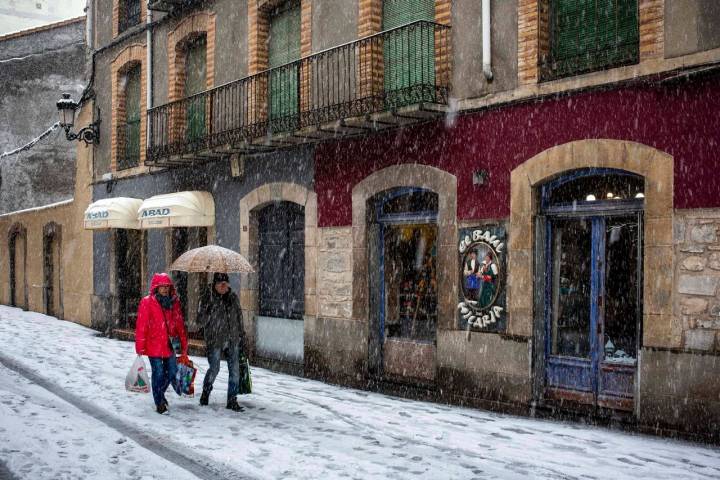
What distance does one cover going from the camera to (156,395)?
349 inches

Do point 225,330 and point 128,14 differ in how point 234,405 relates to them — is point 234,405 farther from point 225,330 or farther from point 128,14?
point 128,14

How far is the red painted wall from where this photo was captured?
7.64 m

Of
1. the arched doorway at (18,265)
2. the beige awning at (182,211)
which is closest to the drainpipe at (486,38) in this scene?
the beige awning at (182,211)

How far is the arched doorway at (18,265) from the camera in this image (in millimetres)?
26297

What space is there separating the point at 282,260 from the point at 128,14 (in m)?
8.93

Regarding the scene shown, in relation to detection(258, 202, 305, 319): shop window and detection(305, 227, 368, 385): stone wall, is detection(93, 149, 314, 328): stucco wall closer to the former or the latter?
detection(258, 202, 305, 319): shop window

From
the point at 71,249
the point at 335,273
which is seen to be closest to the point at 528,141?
the point at 335,273

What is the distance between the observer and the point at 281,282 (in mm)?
13469

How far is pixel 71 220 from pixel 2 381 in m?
11.3

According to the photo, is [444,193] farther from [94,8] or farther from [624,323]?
[94,8]

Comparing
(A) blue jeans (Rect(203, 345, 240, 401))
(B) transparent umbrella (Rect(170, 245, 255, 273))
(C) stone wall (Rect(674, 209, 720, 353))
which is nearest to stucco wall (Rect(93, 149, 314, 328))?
(B) transparent umbrella (Rect(170, 245, 255, 273))

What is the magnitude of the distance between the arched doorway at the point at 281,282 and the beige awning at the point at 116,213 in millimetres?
4406

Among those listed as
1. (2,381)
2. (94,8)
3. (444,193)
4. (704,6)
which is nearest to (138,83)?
(94,8)

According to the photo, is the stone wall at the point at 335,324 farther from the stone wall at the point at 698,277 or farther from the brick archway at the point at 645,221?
the stone wall at the point at 698,277
